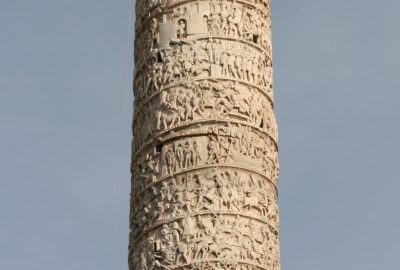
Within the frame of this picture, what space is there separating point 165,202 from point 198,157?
35cm

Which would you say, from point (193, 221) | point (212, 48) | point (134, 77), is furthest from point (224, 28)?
point (193, 221)

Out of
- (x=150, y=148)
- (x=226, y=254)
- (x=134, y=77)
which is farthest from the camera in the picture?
(x=134, y=77)

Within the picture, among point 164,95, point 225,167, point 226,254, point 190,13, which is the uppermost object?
point 190,13

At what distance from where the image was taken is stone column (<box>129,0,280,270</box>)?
316 inches

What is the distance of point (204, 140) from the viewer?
830 cm

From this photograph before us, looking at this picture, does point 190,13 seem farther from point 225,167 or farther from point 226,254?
point 226,254

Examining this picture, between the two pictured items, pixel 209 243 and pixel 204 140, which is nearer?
pixel 209 243

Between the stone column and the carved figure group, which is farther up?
the stone column

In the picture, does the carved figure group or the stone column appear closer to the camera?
the carved figure group

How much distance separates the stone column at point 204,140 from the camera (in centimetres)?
802

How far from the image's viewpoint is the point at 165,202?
8195 mm

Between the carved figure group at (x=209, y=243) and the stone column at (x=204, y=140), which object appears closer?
the carved figure group at (x=209, y=243)

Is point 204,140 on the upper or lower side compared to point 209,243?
upper

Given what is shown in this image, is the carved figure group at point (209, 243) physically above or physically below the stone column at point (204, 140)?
below
